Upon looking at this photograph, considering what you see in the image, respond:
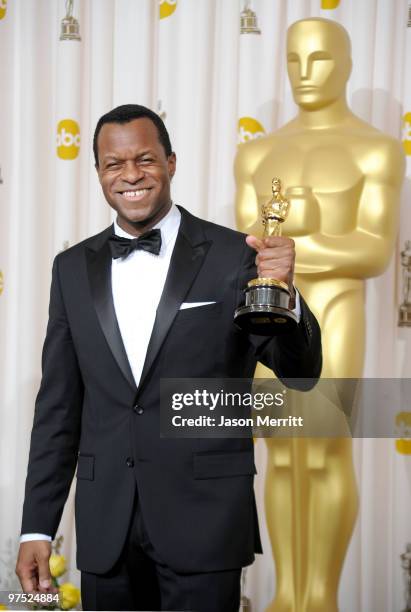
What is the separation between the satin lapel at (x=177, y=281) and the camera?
1592mm

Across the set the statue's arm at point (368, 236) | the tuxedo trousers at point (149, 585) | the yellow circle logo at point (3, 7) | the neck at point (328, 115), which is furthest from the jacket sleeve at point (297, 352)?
the yellow circle logo at point (3, 7)

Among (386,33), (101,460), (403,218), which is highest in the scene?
(386,33)

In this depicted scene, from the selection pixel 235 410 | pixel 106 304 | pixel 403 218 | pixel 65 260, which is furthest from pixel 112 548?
pixel 403 218

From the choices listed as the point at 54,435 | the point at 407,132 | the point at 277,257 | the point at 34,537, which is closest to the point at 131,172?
the point at 277,257

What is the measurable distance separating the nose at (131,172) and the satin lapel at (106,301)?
143 mm

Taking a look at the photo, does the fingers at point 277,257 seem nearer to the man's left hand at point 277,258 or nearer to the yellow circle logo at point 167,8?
the man's left hand at point 277,258

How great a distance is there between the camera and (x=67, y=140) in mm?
3189

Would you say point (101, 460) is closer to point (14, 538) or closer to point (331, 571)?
point (331, 571)

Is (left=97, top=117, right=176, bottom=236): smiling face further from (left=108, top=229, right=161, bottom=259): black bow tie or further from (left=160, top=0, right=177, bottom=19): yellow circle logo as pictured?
(left=160, top=0, right=177, bottom=19): yellow circle logo

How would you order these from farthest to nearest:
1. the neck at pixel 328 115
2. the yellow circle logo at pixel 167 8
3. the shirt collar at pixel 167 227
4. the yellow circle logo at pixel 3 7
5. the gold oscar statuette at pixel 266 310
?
the yellow circle logo at pixel 3 7, the yellow circle logo at pixel 167 8, the neck at pixel 328 115, the shirt collar at pixel 167 227, the gold oscar statuette at pixel 266 310

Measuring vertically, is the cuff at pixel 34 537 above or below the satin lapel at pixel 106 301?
below

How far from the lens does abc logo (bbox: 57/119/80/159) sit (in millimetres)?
3188

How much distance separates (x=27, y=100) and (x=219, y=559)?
2148mm

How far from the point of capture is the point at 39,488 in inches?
66.4
